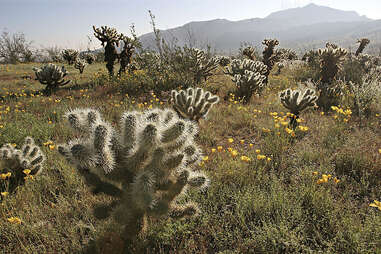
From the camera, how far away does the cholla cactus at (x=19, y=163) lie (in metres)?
3.00

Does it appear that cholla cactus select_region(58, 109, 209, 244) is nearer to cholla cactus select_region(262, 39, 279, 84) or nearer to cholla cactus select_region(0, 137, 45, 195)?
cholla cactus select_region(0, 137, 45, 195)

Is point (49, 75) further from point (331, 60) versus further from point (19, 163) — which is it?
point (331, 60)

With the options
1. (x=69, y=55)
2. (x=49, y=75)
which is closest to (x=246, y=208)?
(x=49, y=75)

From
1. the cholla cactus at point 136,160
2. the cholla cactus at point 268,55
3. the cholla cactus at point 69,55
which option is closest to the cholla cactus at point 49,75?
the cholla cactus at point 136,160

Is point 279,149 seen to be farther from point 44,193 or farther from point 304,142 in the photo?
point 44,193

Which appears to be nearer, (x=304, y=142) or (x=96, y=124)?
(x=96, y=124)

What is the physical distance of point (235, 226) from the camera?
7.81 feet

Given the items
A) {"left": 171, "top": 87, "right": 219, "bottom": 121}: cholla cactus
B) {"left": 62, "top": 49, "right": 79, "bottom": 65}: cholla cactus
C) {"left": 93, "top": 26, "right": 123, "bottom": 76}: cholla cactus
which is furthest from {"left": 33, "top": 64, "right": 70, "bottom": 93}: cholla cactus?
{"left": 62, "top": 49, "right": 79, "bottom": 65}: cholla cactus

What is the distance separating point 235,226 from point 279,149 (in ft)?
6.23

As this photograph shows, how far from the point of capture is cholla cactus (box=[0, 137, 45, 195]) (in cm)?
300

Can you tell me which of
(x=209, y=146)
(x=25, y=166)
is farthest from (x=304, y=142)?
(x=25, y=166)

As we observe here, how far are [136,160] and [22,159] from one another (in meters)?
2.22

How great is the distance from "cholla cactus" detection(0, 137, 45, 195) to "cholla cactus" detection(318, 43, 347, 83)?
964cm

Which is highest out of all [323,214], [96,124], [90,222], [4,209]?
[96,124]
